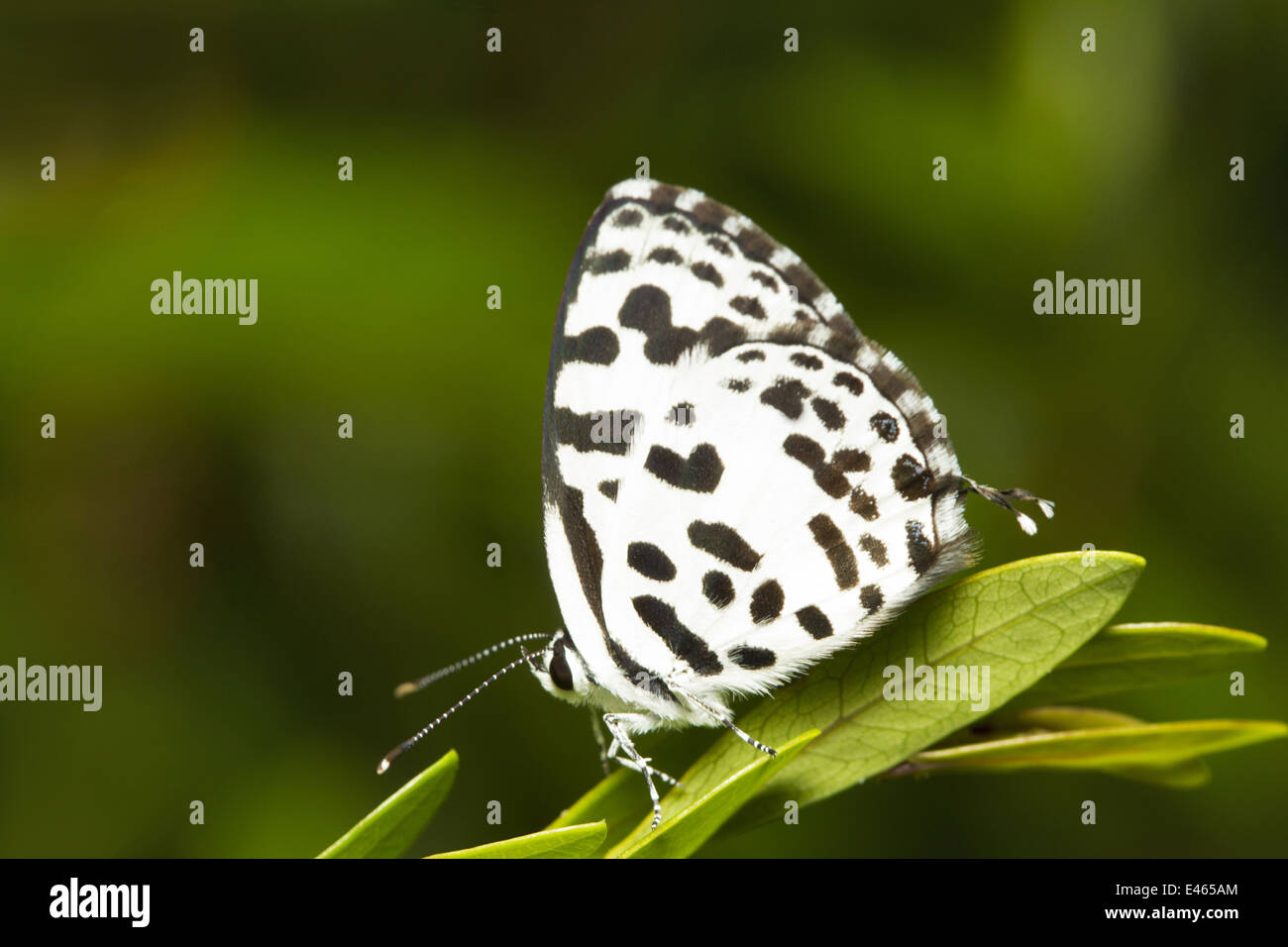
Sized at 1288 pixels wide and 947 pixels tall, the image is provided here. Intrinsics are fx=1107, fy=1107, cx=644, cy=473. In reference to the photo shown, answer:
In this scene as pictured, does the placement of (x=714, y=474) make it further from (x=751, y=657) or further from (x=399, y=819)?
(x=399, y=819)

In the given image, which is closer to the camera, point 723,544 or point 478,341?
point 723,544

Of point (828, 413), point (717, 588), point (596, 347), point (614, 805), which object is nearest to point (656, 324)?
point (596, 347)

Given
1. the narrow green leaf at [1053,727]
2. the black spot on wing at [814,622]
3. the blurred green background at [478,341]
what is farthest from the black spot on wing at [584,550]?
the blurred green background at [478,341]

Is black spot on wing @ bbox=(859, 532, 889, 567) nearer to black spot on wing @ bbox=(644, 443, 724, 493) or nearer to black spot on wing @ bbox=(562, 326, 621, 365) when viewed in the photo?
black spot on wing @ bbox=(644, 443, 724, 493)

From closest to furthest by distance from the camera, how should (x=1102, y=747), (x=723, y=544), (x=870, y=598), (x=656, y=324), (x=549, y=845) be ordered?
(x=549, y=845) < (x=1102, y=747) < (x=870, y=598) < (x=723, y=544) < (x=656, y=324)

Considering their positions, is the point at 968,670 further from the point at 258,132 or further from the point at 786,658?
the point at 258,132

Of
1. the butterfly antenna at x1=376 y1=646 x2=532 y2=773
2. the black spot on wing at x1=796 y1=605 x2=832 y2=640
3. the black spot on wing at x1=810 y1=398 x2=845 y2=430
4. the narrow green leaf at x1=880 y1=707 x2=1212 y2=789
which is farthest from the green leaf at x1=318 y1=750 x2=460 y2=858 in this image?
the black spot on wing at x1=810 y1=398 x2=845 y2=430
